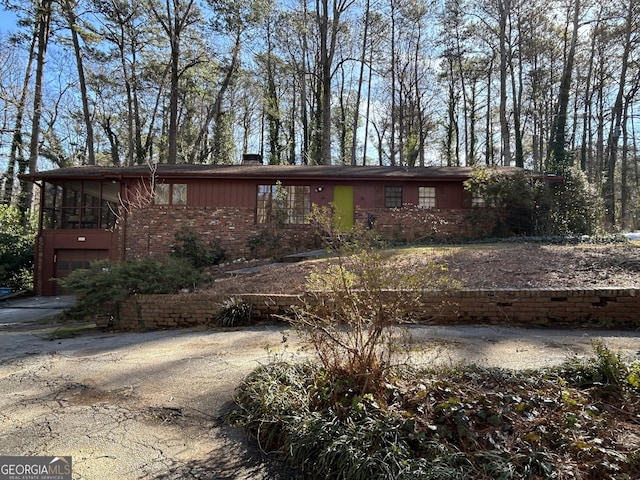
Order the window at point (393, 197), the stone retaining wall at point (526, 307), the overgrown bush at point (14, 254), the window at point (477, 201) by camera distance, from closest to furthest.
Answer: the stone retaining wall at point (526, 307) < the window at point (477, 201) < the window at point (393, 197) < the overgrown bush at point (14, 254)

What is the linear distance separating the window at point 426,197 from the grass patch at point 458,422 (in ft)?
39.6

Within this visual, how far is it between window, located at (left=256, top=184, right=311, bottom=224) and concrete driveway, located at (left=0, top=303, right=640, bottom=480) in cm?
840

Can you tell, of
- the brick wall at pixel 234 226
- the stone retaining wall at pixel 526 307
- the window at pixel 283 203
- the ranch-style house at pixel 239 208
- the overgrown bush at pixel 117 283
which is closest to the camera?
the stone retaining wall at pixel 526 307

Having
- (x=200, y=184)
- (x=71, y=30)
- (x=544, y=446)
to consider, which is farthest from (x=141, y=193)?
(x=544, y=446)

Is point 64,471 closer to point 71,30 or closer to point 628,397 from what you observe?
point 628,397

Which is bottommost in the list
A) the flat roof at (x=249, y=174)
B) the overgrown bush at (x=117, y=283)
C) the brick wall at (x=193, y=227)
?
the overgrown bush at (x=117, y=283)

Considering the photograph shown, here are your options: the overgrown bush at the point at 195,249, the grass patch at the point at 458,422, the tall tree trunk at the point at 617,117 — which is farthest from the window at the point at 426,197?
the grass patch at the point at 458,422

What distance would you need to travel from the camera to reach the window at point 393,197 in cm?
1491

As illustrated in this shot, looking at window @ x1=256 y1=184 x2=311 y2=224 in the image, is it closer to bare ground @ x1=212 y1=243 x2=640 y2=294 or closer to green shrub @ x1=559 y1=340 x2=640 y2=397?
bare ground @ x1=212 y1=243 x2=640 y2=294

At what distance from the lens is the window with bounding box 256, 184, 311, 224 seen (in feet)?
48.1

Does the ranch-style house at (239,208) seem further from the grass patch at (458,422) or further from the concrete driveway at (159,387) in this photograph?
the grass patch at (458,422)

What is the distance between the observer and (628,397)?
270cm

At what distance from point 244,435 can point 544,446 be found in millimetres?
2002

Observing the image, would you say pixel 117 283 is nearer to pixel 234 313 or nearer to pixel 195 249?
pixel 234 313
